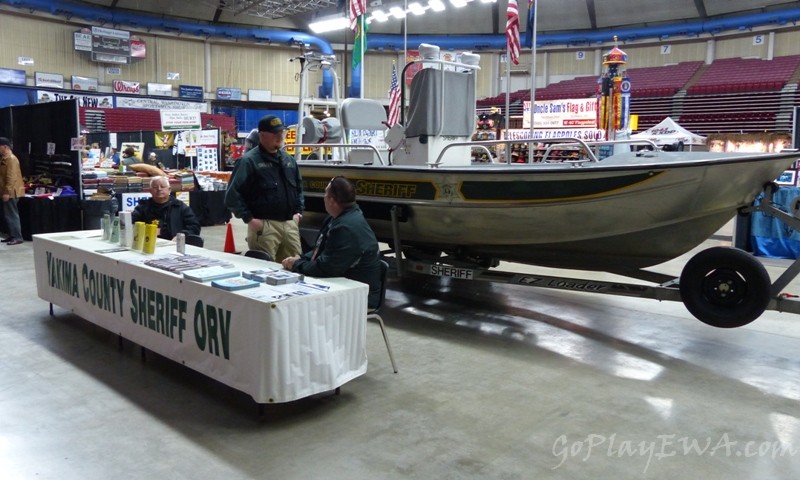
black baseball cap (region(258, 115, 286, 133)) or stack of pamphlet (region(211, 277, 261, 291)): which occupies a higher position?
black baseball cap (region(258, 115, 286, 133))

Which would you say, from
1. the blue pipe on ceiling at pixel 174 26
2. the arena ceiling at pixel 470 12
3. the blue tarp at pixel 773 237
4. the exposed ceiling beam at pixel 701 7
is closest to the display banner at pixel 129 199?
the blue tarp at pixel 773 237

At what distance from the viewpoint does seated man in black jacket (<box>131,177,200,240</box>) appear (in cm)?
531

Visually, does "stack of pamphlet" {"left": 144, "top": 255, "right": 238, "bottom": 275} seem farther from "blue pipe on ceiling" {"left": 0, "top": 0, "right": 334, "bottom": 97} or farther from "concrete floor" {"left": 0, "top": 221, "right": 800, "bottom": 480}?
"blue pipe on ceiling" {"left": 0, "top": 0, "right": 334, "bottom": 97}

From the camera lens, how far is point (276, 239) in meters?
4.95

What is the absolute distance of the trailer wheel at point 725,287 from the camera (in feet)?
13.4

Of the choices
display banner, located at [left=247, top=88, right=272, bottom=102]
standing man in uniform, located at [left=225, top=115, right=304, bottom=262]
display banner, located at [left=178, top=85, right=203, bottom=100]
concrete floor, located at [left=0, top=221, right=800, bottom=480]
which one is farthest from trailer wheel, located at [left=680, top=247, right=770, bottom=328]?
display banner, located at [left=247, top=88, right=272, bottom=102]

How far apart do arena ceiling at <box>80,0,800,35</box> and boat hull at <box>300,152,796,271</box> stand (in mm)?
16136

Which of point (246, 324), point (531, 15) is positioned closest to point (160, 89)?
point (531, 15)

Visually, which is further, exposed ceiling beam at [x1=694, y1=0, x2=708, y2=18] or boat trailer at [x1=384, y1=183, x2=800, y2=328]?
exposed ceiling beam at [x1=694, y1=0, x2=708, y2=18]

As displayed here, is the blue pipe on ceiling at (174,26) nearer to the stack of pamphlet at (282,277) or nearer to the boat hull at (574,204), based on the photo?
the boat hull at (574,204)

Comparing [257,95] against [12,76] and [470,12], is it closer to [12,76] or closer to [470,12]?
[12,76]

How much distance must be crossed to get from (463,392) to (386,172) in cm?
233

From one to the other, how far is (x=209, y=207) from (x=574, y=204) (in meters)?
8.13

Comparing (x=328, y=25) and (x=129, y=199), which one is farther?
(x=328, y=25)
